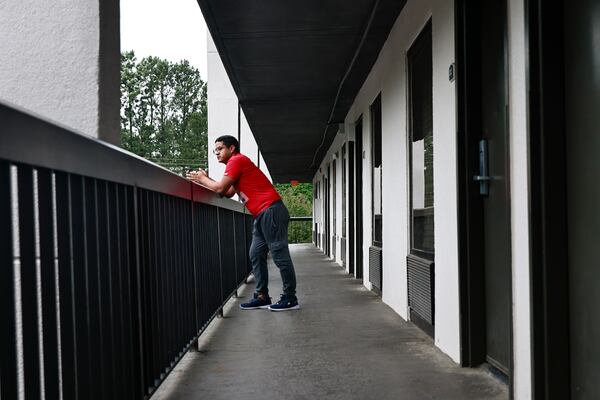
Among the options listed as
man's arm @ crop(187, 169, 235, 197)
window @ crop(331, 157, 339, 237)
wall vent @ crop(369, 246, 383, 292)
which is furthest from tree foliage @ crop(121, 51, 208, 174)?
man's arm @ crop(187, 169, 235, 197)

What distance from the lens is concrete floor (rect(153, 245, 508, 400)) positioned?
3.17 metres

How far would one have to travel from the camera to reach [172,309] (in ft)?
10.4

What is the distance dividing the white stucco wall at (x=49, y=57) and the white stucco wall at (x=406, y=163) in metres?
2.10

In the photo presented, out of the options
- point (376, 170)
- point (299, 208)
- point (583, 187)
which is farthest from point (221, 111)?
point (299, 208)

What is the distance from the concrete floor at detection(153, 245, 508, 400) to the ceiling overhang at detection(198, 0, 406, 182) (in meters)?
2.54

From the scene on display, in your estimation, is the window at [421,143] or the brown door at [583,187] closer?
the brown door at [583,187]

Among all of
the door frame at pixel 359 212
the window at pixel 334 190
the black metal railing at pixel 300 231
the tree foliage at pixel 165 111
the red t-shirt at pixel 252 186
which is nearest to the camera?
the red t-shirt at pixel 252 186

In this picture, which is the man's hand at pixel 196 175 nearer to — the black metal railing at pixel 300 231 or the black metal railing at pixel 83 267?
the black metal railing at pixel 83 267

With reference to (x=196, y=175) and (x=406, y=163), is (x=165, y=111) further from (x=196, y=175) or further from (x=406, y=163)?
(x=196, y=175)

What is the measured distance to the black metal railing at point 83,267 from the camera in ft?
4.46

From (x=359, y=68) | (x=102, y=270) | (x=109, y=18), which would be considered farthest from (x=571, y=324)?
(x=359, y=68)

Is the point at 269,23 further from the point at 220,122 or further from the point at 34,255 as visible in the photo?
the point at 220,122

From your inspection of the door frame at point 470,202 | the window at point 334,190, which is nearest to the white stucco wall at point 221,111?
the window at point 334,190

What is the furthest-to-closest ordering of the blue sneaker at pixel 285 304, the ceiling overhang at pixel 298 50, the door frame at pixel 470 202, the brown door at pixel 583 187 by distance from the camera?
the blue sneaker at pixel 285 304
the ceiling overhang at pixel 298 50
the door frame at pixel 470 202
the brown door at pixel 583 187
